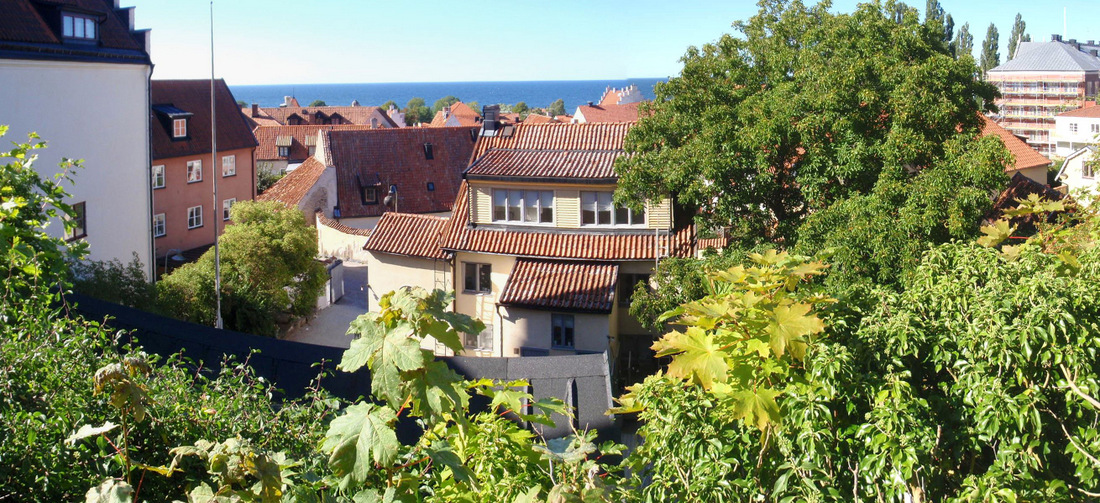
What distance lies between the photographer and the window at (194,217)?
39156 mm

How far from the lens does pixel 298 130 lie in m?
69.8

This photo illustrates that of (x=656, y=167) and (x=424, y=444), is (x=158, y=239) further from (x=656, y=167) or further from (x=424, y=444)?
(x=424, y=444)

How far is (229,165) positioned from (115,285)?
2293cm

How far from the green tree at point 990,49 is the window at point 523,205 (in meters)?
105

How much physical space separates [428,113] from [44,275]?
513 feet

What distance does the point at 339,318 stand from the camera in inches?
1259

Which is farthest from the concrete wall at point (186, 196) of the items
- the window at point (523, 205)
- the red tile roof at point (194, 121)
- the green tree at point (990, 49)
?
the green tree at point (990, 49)

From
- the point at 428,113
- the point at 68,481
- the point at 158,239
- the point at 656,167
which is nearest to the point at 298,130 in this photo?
the point at 158,239

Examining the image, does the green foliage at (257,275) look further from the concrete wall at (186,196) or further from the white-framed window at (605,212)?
the white-framed window at (605,212)

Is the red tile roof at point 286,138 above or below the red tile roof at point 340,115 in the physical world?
below

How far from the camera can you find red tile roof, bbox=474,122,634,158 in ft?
91.2

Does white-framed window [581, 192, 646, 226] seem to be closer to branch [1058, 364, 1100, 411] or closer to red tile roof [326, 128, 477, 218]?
branch [1058, 364, 1100, 411]

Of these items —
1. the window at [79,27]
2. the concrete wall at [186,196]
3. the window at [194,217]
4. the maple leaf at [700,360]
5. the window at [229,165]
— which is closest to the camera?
the maple leaf at [700,360]

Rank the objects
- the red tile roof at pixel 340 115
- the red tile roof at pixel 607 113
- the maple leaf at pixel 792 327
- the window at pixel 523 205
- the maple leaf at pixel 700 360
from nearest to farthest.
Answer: the maple leaf at pixel 792 327, the maple leaf at pixel 700 360, the window at pixel 523 205, the red tile roof at pixel 607 113, the red tile roof at pixel 340 115
